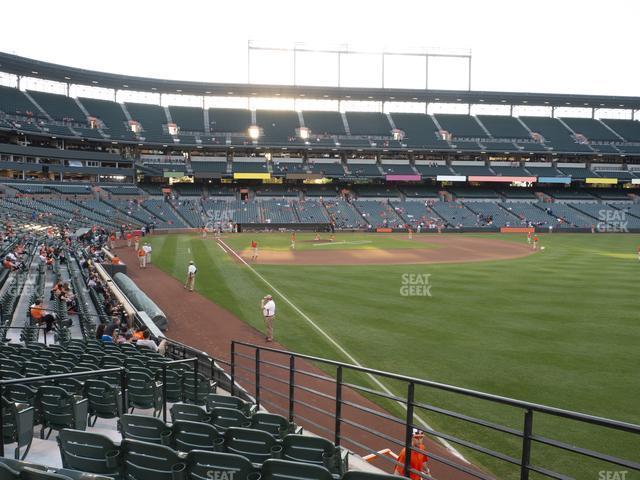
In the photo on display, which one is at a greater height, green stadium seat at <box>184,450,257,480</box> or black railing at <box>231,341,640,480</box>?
green stadium seat at <box>184,450,257,480</box>

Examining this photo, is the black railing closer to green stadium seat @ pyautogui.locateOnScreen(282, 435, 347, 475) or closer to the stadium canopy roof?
green stadium seat @ pyautogui.locateOnScreen(282, 435, 347, 475)

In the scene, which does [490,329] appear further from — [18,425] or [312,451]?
[18,425]

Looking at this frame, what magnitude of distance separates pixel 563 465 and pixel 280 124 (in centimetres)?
8255

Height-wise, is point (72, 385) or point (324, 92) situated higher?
point (324, 92)

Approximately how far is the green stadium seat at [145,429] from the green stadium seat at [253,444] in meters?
0.78

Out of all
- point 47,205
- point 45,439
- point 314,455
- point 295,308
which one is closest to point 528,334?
point 295,308

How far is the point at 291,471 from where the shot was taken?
3852mm

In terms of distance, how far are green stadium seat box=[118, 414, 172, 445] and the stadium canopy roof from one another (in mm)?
77670

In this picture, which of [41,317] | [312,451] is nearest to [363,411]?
[312,451]

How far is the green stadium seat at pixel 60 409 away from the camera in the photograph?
21.6 ft

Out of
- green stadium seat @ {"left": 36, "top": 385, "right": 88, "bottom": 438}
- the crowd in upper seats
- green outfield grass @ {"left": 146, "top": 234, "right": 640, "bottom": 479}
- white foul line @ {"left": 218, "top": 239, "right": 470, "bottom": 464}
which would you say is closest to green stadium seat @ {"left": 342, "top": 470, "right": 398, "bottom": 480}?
green stadium seat @ {"left": 36, "top": 385, "right": 88, "bottom": 438}

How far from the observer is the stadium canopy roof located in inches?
2901

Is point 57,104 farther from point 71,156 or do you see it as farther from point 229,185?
point 229,185

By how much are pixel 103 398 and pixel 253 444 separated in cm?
374
